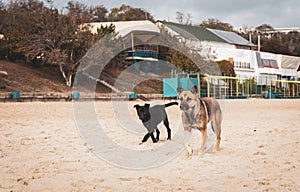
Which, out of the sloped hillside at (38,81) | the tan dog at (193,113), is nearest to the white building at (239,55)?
the sloped hillside at (38,81)

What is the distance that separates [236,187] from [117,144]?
447 cm

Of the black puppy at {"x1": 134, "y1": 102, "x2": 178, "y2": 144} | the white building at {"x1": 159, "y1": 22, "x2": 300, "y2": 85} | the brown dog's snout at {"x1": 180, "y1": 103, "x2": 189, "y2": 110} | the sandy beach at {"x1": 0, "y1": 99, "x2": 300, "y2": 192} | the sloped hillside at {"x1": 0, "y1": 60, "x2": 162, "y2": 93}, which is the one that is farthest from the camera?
the white building at {"x1": 159, "y1": 22, "x2": 300, "y2": 85}

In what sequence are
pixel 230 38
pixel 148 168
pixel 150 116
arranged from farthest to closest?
pixel 230 38 < pixel 150 116 < pixel 148 168

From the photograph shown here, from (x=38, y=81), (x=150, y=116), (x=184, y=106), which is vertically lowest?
(x=150, y=116)

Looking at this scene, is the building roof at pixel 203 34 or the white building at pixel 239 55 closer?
the white building at pixel 239 55

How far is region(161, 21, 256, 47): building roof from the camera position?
64250mm

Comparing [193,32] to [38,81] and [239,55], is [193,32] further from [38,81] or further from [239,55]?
[38,81]

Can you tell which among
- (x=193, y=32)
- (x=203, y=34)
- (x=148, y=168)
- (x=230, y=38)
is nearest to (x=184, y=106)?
(x=148, y=168)

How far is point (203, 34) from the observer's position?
6975 centimetres

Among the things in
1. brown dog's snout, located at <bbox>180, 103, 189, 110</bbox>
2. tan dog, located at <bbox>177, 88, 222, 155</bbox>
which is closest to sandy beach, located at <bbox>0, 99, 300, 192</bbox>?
tan dog, located at <bbox>177, 88, 222, 155</bbox>

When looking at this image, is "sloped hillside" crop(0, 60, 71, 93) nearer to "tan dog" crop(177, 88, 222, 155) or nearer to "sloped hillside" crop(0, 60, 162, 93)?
"sloped hillside" crop(0, 60, 162, 93)

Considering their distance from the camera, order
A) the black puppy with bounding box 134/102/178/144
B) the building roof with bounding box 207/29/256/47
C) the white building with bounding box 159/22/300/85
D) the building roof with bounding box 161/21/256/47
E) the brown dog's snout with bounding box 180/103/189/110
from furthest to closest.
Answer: the building roof with bounding box 207/29/256/47
the building roof with bounding box 161/21/256/47
the white building with bounding box 159/22/300/85
the black puppy with bounding box 134/102/178/144
the brown dog's snout with bounding box 180/103/189/110

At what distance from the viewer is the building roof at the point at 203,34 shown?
6425 cm

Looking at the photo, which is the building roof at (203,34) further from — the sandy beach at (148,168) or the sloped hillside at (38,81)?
the sandy beach at (148,168)
